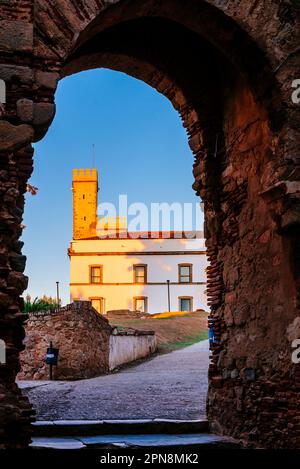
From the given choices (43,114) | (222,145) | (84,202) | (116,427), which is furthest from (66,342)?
(84,202)

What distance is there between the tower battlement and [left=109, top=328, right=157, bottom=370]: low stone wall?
91.9ft

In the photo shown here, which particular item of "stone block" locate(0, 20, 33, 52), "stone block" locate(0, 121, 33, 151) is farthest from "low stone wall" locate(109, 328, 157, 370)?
"stone block" locate(0, 20, 33, 52)

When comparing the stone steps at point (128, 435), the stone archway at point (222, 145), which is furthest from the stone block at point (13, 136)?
the stone steps at point (128, 435)

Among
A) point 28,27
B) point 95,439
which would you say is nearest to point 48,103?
point 28,27

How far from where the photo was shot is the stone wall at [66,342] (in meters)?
15.1

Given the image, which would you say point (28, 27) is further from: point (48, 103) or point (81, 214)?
point (81, 214)

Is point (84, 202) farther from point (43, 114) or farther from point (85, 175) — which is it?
point (43, 114)

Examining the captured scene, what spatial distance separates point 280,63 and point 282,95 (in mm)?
293

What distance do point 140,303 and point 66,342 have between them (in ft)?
96.9

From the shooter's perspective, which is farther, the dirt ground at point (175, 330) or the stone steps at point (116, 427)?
the dirt ground at point (175, 330)

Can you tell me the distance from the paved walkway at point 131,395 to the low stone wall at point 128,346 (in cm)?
73

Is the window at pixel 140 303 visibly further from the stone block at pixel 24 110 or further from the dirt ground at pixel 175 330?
the stone block at pixel 24 110

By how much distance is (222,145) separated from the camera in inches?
296

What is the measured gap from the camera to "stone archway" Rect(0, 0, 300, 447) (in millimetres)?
5137
